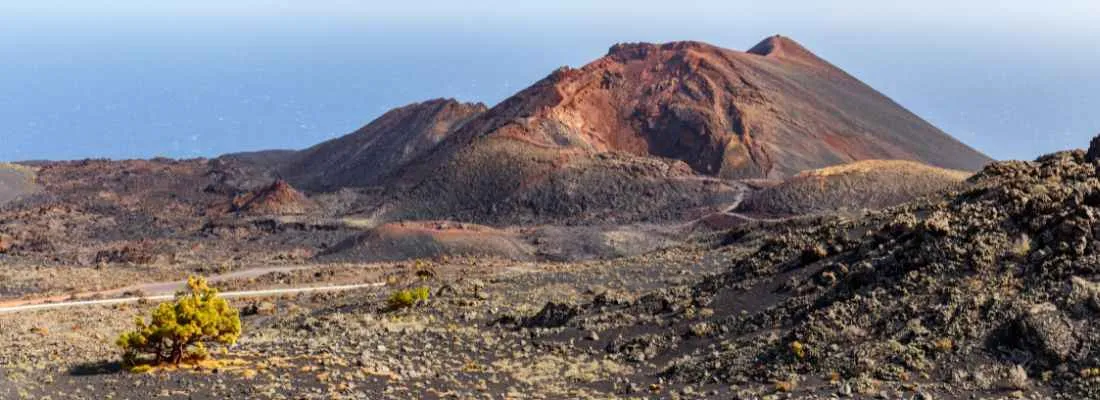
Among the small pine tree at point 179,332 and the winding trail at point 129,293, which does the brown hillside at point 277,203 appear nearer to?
the winding trail at point 129,293

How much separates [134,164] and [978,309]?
7517cm

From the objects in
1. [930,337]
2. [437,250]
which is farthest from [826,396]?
[437,250]

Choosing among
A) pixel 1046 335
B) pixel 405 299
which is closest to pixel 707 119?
pixel 405 299

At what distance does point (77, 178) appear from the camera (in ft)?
259

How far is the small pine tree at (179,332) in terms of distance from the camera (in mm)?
17188

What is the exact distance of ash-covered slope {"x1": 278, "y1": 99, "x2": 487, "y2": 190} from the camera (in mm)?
75312

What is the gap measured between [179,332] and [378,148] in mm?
64399

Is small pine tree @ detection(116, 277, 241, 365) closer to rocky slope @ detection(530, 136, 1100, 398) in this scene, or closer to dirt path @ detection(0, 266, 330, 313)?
rocky slope @ detection(530, 136, 1100, 398)

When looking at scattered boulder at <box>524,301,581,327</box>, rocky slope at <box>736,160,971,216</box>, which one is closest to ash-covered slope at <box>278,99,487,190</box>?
rocky slope at <box>736,160,971,216</box>

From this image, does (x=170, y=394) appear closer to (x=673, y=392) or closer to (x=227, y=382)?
(x=227, y=382)

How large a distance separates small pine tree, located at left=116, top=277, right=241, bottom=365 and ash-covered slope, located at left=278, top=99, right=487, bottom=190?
171 ft

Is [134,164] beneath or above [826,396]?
above

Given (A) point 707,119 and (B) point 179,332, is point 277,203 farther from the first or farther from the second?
(B) point 179,332

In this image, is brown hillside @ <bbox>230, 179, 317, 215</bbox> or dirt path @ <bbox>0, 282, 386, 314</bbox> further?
brown hillside @ <bbox>230, 179, 317, 215</bbox>
